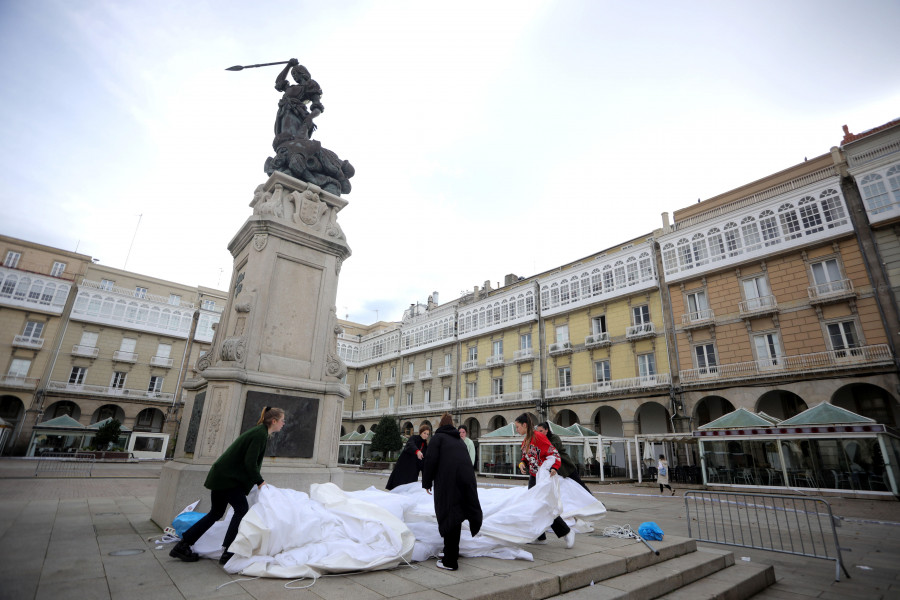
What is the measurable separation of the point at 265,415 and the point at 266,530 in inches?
43.5

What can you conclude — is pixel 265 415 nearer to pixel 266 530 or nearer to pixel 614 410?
pixel 266 530

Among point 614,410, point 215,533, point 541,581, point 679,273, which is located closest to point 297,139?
point 215,533

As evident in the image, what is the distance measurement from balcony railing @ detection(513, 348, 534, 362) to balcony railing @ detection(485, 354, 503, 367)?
4.35ft

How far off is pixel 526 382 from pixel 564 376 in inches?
121

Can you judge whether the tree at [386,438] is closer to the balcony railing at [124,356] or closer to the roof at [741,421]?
the roof at [741,421]

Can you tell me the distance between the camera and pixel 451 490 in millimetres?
4203

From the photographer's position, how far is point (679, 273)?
24.3 m

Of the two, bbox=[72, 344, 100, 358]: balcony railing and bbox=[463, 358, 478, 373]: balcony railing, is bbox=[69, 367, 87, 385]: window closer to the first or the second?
bbox=[72, 344, 100, 358]: balcony railing

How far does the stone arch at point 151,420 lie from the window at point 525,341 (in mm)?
31587

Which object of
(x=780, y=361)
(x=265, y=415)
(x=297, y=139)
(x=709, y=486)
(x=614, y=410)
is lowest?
(x=709, y=486)

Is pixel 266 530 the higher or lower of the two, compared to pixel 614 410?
lower

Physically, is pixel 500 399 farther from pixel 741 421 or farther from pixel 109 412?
pixel 109 412

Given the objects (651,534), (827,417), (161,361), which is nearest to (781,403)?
(827,417)

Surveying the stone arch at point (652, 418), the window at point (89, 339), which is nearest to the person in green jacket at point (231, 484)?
the stone arch at point (652, 418)
